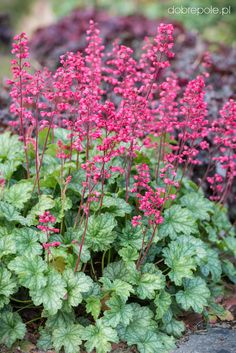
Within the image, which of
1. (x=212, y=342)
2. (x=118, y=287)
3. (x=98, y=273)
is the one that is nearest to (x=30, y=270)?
(x=118, y=287)

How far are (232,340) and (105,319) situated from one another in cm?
76

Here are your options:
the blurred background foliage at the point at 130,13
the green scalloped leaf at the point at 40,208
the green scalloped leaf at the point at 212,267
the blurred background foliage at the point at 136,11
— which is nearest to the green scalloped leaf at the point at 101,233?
the green scalloped leaf at the point at 40,208

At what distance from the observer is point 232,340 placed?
10.8 feet

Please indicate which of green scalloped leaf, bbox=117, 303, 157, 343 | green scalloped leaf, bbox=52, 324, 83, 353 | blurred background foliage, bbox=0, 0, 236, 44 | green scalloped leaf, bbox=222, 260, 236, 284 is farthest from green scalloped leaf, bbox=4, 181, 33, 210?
blurred background foliage, bbox=0, 0, 236, 44

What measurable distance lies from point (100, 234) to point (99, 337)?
55cm

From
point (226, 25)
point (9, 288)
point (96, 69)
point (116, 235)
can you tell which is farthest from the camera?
point (226, 25)

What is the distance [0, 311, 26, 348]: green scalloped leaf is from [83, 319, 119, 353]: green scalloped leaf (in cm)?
35

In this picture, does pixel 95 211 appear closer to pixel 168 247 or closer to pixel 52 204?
pixel 52 204

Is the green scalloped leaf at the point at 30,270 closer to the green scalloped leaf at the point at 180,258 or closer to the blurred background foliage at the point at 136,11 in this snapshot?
the green scalloped leaf at the point at 180,258

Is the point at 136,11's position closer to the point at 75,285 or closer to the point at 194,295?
the point at 194,295

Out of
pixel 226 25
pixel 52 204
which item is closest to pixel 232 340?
pixel 52 204

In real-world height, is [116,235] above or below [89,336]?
above

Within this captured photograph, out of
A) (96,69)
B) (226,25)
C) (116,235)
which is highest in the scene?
(226,25)

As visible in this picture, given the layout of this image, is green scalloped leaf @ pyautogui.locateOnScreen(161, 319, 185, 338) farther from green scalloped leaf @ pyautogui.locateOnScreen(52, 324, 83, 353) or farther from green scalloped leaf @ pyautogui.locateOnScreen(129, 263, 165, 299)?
green scalloped leaf @ pyautogui.locateOnScreen(52, 324, 83, 353)
